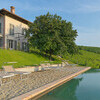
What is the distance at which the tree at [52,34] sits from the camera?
18.8 m

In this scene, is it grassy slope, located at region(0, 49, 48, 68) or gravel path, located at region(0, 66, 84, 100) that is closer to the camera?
gravel path, located at region(0, 66, 84, 100)

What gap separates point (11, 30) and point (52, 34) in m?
7.21

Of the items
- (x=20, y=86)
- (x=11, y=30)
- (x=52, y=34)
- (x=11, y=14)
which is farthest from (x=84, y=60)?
(x=20, y=86)

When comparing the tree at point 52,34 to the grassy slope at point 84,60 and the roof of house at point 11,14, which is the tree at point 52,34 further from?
the grassy slope at point 84,60

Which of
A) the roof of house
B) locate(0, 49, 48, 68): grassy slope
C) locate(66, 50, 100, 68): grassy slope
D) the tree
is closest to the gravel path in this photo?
locate(0, 49, 48, 68): grassy slope

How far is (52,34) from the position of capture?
62.8 feet

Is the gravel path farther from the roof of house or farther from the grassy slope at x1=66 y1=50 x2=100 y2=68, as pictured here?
the grassy slope at x1=66 y1=50 x2=100 y2=68

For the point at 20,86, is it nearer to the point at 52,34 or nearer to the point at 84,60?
the point at 52,34

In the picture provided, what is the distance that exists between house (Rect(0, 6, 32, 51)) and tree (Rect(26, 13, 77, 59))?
3.07 meters

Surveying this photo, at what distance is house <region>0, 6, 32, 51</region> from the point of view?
1980 cm

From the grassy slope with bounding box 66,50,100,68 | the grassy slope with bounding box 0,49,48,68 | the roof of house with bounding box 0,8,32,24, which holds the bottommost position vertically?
the grassy slope with bounding box 66,50,100,68

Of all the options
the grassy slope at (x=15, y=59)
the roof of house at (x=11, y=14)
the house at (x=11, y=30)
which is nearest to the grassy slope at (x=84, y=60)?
the house at (x=11, y=30)

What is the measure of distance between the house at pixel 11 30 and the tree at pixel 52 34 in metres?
3.07

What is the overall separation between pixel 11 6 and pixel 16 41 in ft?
22.2
